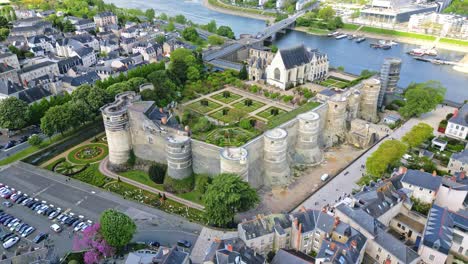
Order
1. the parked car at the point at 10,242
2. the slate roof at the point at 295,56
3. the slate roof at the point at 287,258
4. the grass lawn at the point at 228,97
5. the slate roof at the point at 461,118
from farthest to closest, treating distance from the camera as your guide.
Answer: the slate roof at the point at 295,56 → the grass lawn at the point at 228,97 → the slate roof at the point at 461,118 → the parked car at the point at 10,242 → the slate roof at the point at 287,258

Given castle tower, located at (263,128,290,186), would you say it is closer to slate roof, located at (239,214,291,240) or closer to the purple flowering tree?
slate roof, located at (239,214,291,240)

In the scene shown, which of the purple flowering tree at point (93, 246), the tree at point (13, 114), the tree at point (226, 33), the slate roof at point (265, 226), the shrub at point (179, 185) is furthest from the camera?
the tree at point (226, 33)

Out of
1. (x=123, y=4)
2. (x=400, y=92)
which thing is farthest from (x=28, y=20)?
(x=400, y=92)

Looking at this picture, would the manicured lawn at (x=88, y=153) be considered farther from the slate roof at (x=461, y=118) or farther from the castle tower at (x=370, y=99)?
the slate roof at (x=461, y=118)

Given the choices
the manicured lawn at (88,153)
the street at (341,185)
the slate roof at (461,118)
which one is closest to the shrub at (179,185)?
the manicured lawn at (88,153)

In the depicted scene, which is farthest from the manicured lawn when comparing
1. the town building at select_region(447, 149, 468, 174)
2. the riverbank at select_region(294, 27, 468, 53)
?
the riverbank at select_region(294, 27, 468, 53)

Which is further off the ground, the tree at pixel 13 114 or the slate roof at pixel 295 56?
the slate roof at pixel 295 56
